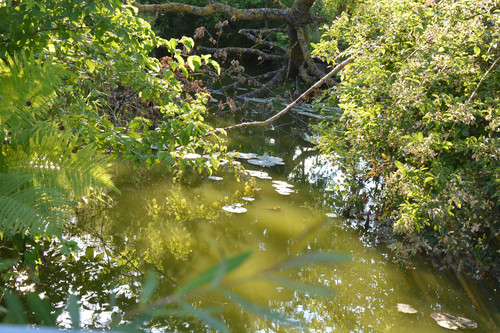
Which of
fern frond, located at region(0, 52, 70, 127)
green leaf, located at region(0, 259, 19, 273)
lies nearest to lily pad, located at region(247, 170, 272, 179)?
fern frond, located at region(0, 52, 70, 127)

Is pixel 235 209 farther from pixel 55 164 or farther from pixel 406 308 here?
pixel 55 164

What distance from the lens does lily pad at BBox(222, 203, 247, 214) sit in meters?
4.55

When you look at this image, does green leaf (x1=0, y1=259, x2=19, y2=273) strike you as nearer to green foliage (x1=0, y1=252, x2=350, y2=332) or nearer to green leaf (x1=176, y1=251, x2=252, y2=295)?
green foliage (x1=0, y1=252, x2=350, y2=332)

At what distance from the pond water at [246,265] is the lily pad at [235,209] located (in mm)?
50

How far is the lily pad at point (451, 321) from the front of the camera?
300 cm

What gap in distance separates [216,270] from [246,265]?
10.3ft

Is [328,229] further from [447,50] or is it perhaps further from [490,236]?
[447,50]

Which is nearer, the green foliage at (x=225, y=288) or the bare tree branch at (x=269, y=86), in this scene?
the green foliage at (x=225, y=288)

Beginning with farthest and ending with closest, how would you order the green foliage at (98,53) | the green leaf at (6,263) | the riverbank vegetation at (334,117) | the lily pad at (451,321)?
the lily pad at (451,321) → the green foliage at (98,53) → the riverbank vegetation at (334,117) → the green leaf at (6,263)

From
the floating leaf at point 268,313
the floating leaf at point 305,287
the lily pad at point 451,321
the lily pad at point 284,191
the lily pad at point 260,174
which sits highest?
the floating leaf at point 305,287

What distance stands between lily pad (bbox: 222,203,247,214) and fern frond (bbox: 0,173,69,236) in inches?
96.0

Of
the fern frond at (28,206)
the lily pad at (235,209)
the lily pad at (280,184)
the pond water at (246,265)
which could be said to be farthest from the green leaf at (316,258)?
the lily pad at (280,184)

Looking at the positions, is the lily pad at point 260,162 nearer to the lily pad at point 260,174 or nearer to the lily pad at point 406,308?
the lily pad at point 260,174

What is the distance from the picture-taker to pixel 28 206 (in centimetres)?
209
